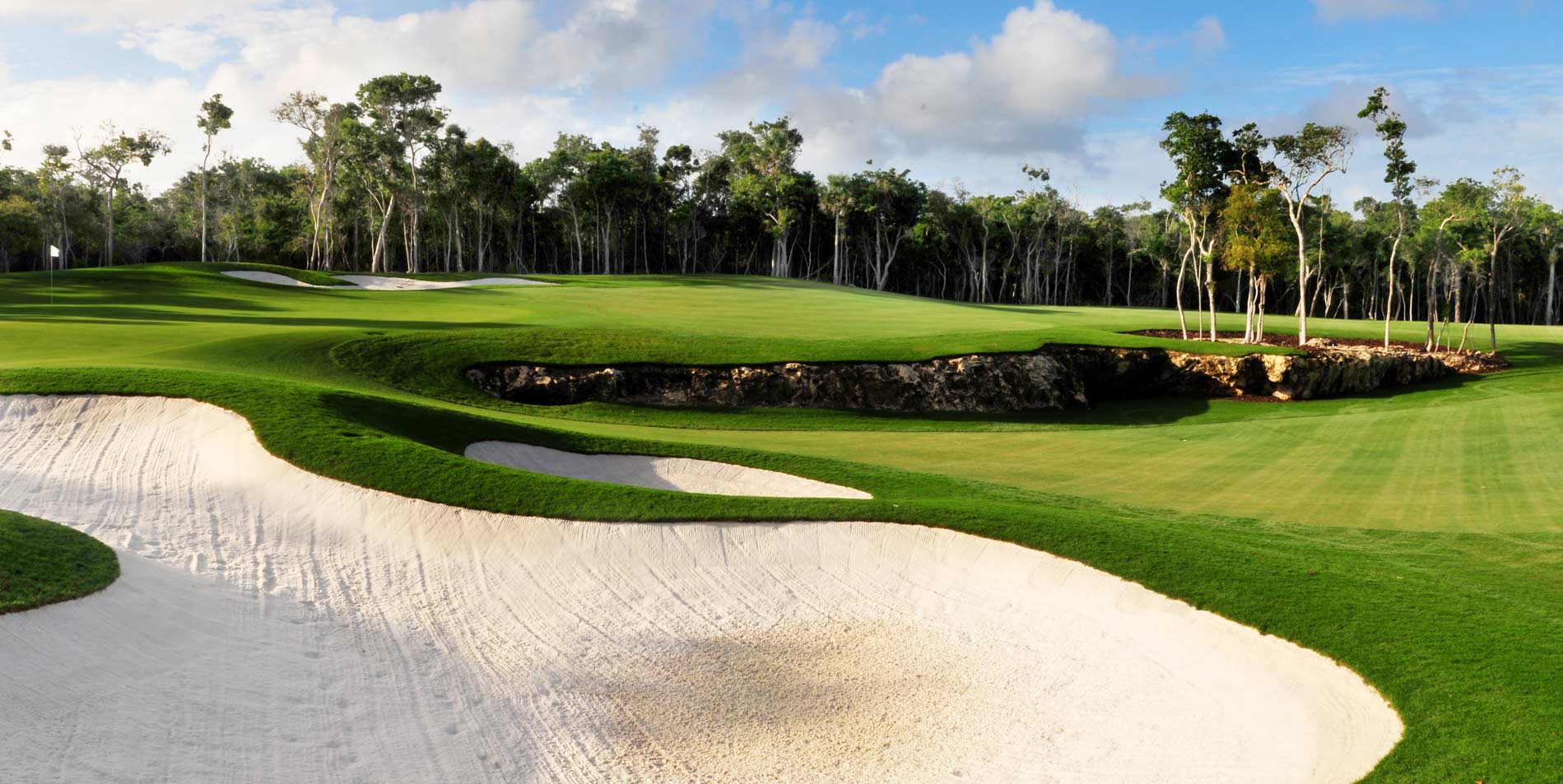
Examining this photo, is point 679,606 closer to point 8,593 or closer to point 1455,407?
point 8,593

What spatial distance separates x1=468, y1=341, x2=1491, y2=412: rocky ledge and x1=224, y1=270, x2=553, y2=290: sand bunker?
2611 centimetres

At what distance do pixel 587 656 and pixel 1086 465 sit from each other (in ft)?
40.9

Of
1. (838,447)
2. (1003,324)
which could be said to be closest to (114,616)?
(838,447)

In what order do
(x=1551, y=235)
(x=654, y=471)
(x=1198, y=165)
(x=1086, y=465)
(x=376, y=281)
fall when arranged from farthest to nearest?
(x=1551, y=235) → (x=376, y=281) → (x=1198, y=165) → (x=1086, y=465) → (x=654, y=471)

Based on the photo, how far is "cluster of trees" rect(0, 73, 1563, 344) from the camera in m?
63.4

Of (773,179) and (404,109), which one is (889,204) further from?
(404,109)

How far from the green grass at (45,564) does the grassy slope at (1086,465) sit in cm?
294

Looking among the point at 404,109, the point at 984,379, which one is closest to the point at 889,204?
the point at 404,109

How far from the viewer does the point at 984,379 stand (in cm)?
2827

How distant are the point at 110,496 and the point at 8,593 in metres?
3.93

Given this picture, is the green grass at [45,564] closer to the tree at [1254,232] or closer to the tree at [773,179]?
the tree at [1254,232]

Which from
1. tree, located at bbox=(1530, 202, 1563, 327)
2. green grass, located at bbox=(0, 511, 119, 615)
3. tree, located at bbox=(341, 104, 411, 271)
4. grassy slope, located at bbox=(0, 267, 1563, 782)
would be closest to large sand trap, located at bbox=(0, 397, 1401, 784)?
green grass, located at bbox=(0, 511, 119, 615)

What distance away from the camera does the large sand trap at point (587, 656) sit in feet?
20.4

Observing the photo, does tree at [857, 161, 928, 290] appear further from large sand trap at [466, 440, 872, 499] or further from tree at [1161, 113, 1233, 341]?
large sand trap at [466, 440, 872, 499]
